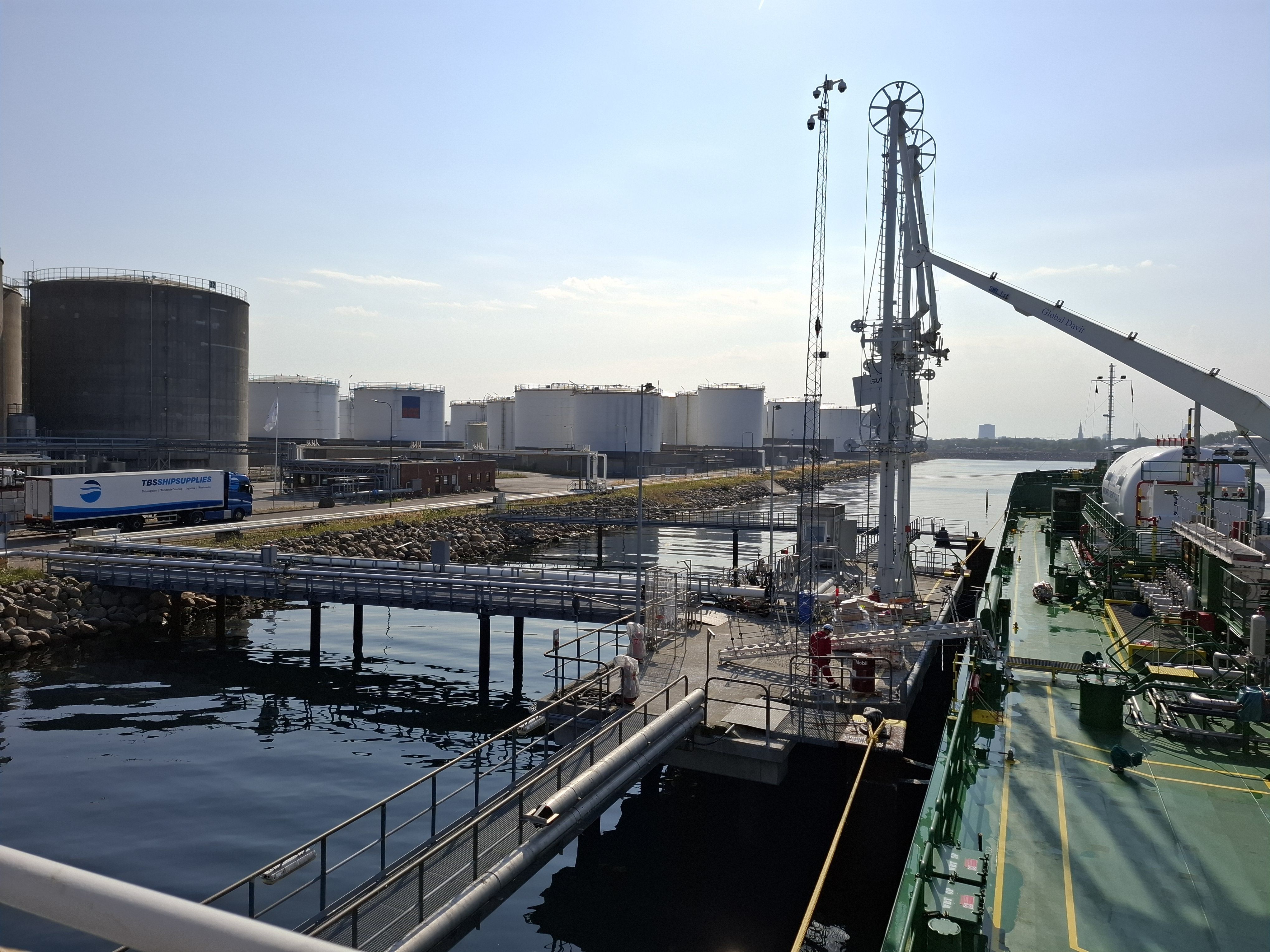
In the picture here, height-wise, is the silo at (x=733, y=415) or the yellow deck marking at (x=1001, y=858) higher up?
the silo at (x=733, y=415)

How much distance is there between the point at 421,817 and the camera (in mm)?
18312

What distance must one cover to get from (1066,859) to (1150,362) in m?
13.7

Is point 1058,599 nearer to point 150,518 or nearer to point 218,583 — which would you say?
point 218,583

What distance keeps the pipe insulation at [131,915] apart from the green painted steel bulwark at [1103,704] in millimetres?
19639

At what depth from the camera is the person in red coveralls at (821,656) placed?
2056 centimetres

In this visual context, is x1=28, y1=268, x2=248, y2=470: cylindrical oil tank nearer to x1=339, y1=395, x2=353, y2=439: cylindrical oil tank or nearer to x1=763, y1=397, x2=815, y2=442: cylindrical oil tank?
x1=339, y1=395, x2=353, y2=439: cylindrical oil tank

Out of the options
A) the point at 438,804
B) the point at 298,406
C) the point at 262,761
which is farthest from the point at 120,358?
the point at 438,804

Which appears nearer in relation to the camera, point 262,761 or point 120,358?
point 262,761

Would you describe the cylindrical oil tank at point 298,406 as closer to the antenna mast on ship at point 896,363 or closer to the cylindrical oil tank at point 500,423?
the cylindrical oil tank at point 500,423

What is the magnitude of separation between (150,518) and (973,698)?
2099 inches

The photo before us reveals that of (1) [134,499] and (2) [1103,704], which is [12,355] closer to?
(1) [134,499]

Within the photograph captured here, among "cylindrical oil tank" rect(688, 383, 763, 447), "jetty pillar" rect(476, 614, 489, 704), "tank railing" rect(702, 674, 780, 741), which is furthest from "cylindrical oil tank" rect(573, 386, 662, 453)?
"tank railing" rect(702, 674, 780, 741)

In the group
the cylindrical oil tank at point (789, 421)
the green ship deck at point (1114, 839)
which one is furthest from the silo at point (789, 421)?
the green ship deck at point (1114, 839)

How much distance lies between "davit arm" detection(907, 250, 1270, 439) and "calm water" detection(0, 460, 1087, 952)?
7.19 metres
